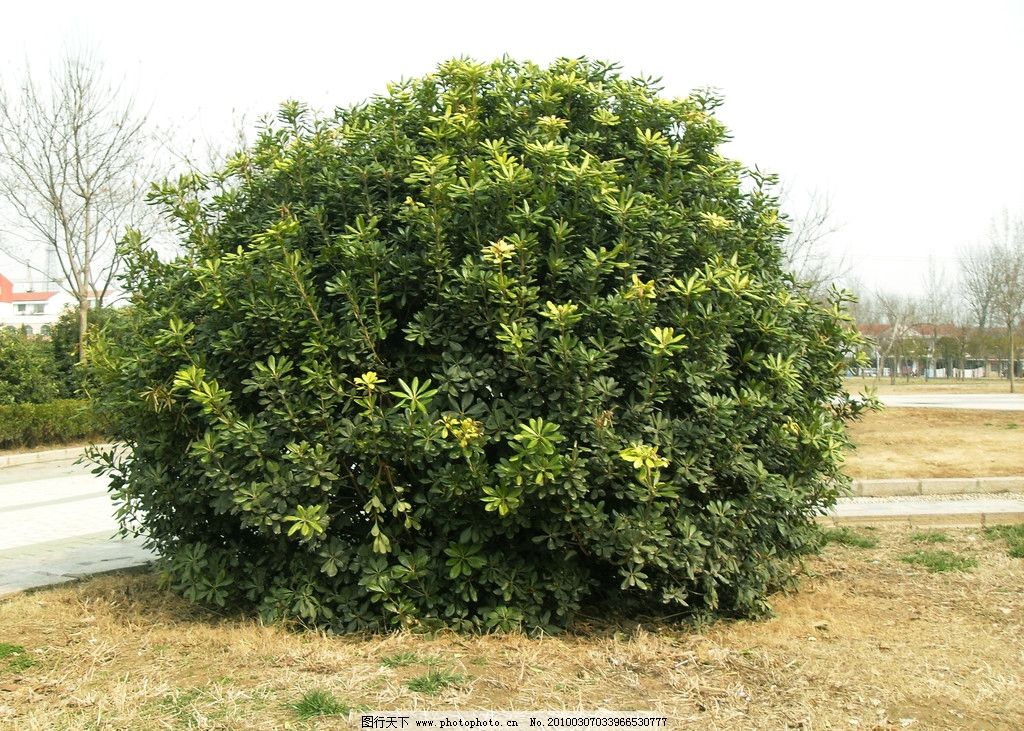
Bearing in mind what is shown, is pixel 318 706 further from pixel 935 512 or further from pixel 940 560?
pixel 935 512

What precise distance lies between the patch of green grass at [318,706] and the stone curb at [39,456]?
13268mm

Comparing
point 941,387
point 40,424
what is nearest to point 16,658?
point 40,424

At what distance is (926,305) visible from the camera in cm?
5569

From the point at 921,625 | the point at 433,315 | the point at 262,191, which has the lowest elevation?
the point at 921,625

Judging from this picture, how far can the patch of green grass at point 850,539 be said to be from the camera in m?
7.75

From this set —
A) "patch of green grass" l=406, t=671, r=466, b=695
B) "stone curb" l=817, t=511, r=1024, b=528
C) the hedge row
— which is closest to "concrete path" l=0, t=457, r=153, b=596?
the hedge row

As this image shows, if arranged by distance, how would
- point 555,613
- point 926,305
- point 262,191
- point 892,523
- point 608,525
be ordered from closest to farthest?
point 608,525 < point 555,613 < point 262,191 < point 892,523 < point 926,305

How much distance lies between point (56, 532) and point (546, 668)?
6.61 metres

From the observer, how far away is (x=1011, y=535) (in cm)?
791

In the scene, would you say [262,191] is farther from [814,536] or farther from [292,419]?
[814,536]

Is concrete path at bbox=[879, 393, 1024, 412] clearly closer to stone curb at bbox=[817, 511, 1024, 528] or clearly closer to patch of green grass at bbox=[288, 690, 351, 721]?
stone curb at bbox=[817, 511, 1024, 528]

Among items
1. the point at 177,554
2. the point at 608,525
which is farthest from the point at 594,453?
the point at 177,554

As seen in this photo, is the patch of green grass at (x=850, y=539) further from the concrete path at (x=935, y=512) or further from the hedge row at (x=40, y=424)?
the hedge row at (x=40, y=424)

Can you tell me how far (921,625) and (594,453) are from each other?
237 centimetres
